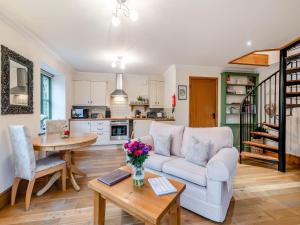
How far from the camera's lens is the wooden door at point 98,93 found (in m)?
5.27

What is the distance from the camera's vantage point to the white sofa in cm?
171

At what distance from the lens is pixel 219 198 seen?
1.69 m

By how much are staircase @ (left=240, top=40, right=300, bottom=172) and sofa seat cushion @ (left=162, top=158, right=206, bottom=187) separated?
2.22 meters

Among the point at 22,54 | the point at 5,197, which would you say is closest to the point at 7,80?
the point at 22,54

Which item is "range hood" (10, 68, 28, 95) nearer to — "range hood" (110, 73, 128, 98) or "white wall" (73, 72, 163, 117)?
"range hood" (110, 73, 128, 98)

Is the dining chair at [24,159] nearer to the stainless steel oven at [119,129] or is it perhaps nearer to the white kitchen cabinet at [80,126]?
the white kitchen cabinet at [80,126]

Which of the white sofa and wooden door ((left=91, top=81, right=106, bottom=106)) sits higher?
wooden door ((left=91, top=81, right=106, bottom=106))

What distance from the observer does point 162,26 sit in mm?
2436

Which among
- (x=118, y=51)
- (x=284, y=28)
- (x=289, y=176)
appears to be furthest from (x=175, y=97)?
(x=289, y=176)

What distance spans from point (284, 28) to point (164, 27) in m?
1.87

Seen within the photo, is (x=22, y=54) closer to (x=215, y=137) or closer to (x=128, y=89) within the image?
(x=215, y=137)

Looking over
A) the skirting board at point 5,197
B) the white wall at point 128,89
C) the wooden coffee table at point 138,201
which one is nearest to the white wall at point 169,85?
the white wall at point 128,89

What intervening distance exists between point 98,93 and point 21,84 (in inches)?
111

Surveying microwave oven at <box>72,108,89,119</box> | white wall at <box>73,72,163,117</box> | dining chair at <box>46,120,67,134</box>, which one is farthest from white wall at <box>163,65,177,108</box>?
dining chair at <box>46,120,67,134</box>
